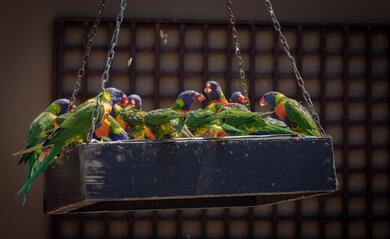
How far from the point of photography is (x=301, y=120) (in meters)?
3.15

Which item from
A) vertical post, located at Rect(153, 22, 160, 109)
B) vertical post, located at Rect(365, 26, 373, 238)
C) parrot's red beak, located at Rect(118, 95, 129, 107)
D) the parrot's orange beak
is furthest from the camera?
vertical post, located at Rect(365, 26, 373, 238)

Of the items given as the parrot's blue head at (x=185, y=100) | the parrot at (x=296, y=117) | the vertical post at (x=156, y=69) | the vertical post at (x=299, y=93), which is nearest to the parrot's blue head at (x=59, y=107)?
the parrot's blue head at (x=185, y=100)

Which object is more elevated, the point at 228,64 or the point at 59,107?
the point at 228,64

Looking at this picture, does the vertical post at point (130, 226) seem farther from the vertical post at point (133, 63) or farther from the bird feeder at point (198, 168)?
the bird feeder at point (198, 168)

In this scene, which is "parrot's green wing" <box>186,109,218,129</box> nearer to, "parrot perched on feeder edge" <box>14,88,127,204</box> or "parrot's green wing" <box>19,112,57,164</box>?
"parrot perched on feeder edge" <box>14,88,127,204</box>

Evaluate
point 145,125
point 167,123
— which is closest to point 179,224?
point 145,125

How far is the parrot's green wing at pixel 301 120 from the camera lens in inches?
123

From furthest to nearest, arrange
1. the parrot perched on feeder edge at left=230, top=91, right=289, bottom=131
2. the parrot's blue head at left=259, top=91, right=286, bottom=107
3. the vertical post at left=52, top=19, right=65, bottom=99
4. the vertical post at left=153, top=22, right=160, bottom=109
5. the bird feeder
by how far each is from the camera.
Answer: the vertical post at left=153, top=22, right=160, bottom=109, the vertical post at left=52, top=19, right=65, bottom=99, the parrot's blue head at left=259, top=91, right=286, bottom=107, the parrot perched on feeder edge at left=230, top=91, right=289, bottom=131, the bird feeder

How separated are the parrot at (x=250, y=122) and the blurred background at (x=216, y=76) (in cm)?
282

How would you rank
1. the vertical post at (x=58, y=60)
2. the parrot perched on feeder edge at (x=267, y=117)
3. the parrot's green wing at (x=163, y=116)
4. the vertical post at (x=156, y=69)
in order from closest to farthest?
the parrot's green wing at (x=163, y=116), the parrot perched on feeder edge at (x=267, y=117), the vertical post at (x=58, y=60), the vertical post at (x=156, y=69)

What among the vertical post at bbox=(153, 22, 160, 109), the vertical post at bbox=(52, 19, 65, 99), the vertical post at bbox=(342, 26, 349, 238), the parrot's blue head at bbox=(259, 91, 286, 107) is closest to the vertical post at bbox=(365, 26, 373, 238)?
the vertical post at bbox=(342, 26, 349, 238)

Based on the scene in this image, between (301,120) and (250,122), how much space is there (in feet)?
1.21

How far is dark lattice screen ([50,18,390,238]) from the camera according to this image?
18.9ft

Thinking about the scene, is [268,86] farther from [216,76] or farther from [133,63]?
[133,63]
